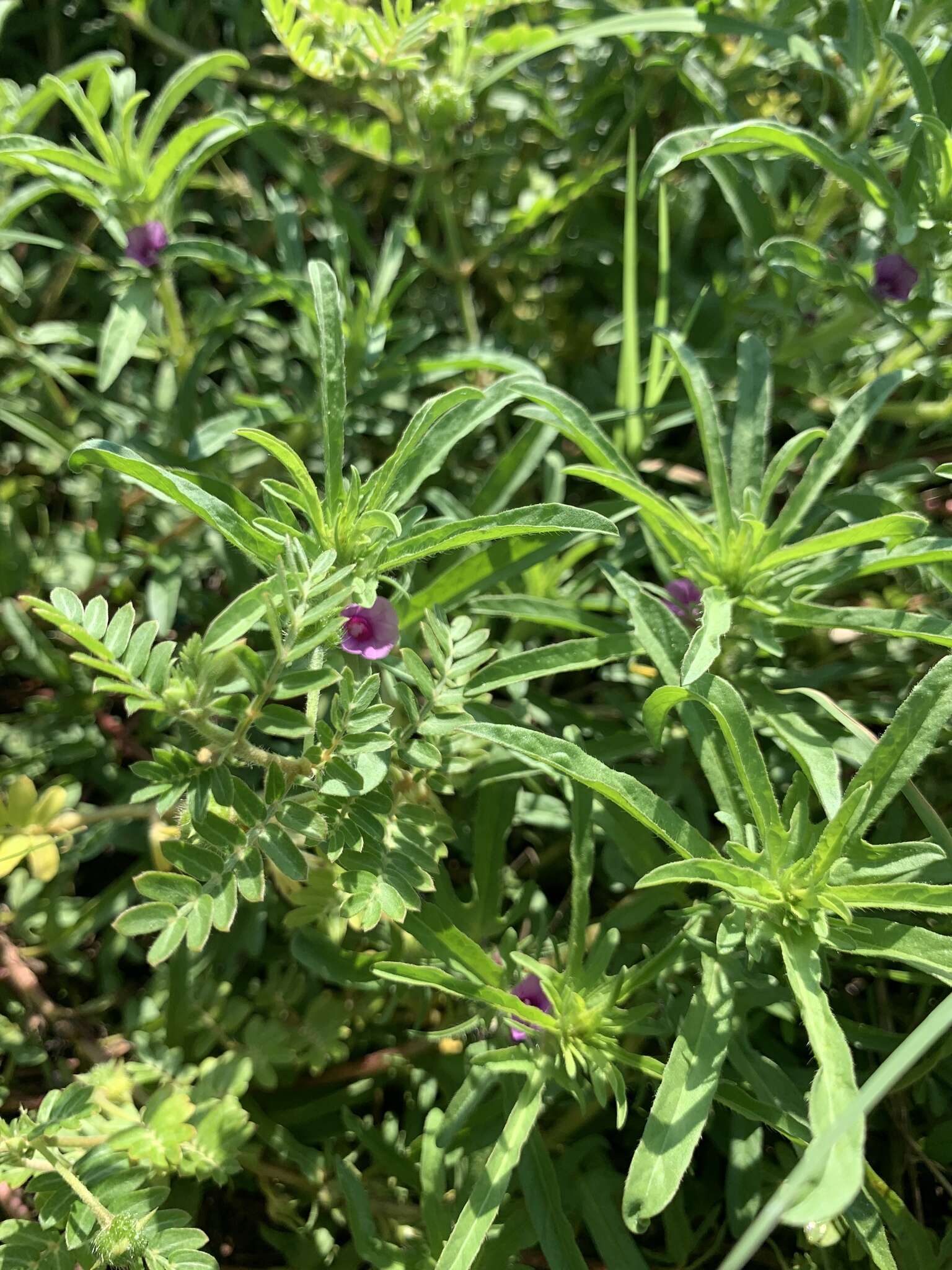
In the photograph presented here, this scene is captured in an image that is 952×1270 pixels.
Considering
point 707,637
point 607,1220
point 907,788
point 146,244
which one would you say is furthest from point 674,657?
point 146,244

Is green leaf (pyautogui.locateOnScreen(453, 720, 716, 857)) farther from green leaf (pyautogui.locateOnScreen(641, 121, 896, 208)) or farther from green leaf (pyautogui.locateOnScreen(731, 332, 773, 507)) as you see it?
green leaf (pyautogui.locateOnScreen(641, 121, 896, 208))

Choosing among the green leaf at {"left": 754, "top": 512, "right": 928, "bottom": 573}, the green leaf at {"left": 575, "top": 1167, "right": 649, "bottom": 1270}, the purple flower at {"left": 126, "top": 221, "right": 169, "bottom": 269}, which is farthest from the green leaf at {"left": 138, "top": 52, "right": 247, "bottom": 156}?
the green leaf at {"left": 575, "top": 1167, "right": 649, "bottom": 1270}

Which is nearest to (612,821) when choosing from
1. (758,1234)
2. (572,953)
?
(572,953)

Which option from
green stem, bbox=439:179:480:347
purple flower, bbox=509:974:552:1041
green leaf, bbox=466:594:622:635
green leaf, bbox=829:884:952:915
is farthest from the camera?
green stem, bbox=439:179:480:347

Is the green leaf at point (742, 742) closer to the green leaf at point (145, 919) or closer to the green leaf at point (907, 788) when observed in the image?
the green leaf at point (907, 788)

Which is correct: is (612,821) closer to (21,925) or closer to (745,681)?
(745,681)

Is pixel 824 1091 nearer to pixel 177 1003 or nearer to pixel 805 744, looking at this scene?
pixel 805 744

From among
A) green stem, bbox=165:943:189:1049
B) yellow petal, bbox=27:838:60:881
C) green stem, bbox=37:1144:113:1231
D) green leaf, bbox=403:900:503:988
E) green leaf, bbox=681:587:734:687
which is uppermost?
green leaf, bbox=681:587:734:687

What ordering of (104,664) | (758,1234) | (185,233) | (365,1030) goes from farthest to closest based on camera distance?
1. (185,233)
2. (365,1030)
3. (104,664)
4. (758,1234)
